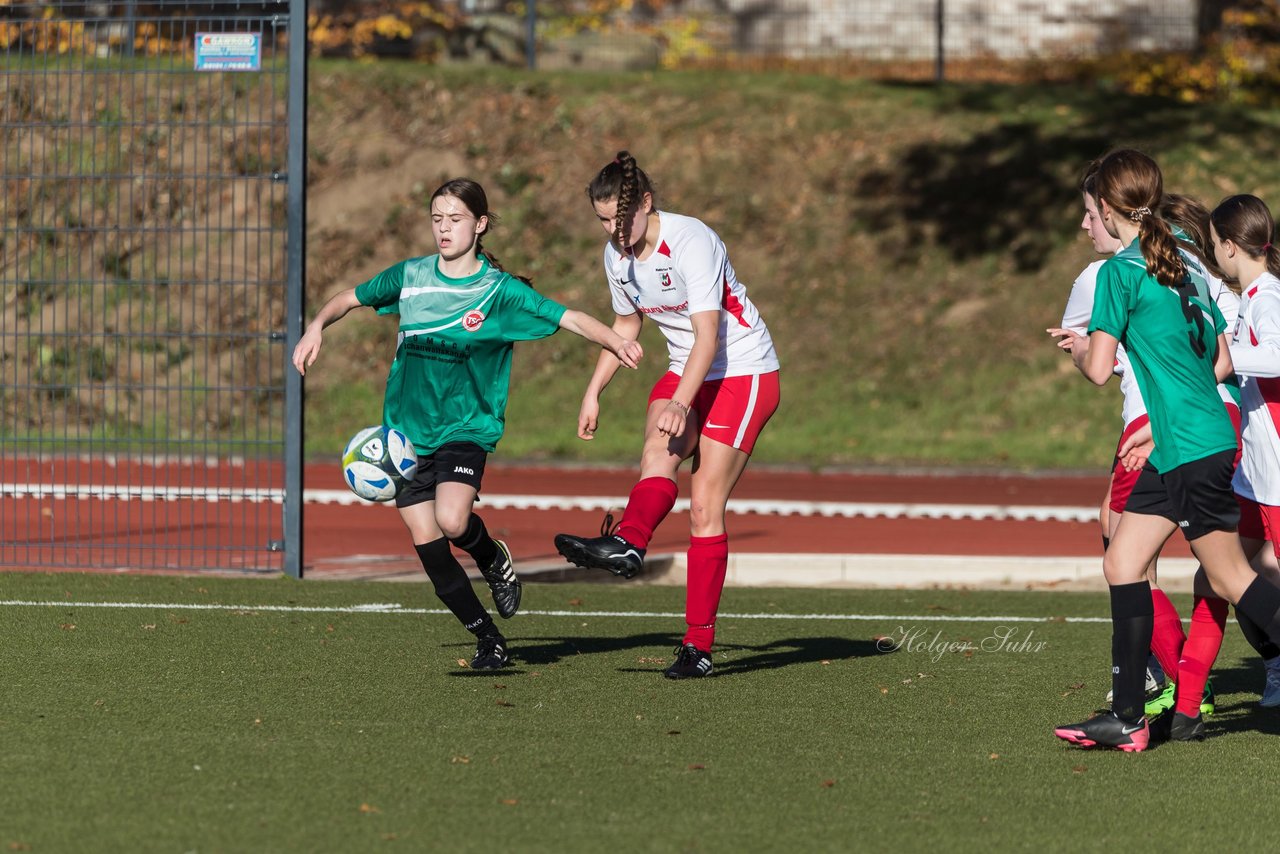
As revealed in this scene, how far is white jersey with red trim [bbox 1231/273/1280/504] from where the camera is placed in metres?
5.97

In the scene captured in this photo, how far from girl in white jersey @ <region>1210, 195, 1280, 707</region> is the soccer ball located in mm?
3271

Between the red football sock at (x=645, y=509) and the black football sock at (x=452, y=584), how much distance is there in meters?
0.71

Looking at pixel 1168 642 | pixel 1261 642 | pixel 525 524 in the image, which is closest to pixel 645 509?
pixel 1168 642

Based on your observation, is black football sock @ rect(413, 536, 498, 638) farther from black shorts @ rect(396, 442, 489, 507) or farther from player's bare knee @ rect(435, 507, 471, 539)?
black shorts @ rect(396, 442, 489, 507)

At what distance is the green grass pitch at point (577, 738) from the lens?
15.4ft

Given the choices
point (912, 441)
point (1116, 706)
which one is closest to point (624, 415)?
point (912, 441)

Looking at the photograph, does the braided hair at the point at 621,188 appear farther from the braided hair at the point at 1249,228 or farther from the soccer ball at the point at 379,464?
the braided hair at the point at 1249,228

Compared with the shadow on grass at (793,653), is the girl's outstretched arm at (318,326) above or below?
above

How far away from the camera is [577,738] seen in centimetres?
585

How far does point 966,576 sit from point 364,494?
4.77 metres

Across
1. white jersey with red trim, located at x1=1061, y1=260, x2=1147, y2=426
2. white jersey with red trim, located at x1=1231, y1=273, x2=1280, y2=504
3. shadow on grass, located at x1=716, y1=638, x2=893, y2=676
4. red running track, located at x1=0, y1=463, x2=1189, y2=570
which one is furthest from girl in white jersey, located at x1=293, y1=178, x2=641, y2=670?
red running track, located at x1=0, y1=463, x2=1189, y2=570

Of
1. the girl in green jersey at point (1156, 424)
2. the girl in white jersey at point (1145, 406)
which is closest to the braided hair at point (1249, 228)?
the girl in white jersey at point (1145, 406)

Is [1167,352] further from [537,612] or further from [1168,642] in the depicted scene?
[537,612]

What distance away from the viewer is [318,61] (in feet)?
87.7
